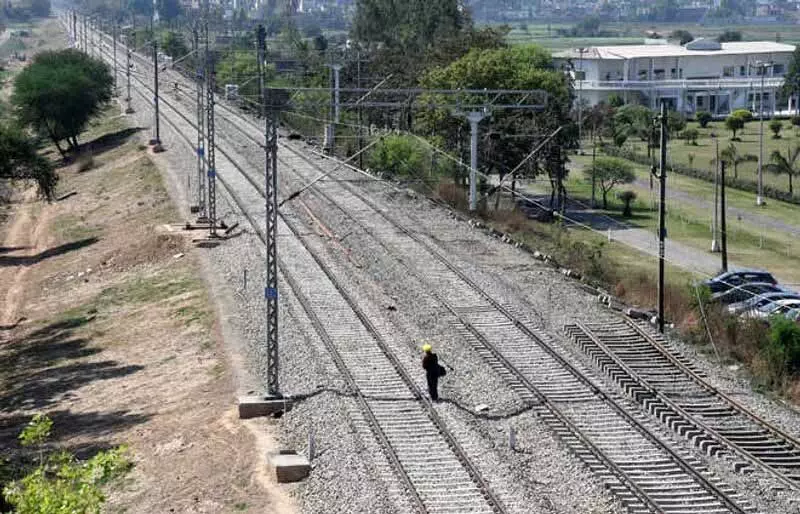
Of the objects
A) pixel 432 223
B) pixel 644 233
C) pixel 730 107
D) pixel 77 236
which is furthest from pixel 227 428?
pixel 730 107

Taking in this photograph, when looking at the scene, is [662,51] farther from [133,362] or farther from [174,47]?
[133,362]

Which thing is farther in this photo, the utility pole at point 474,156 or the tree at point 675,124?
the tree at point 675,124

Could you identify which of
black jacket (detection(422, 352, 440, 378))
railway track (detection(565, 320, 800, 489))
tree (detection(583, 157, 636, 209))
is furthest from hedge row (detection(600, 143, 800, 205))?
black jacket (detection(422, 352, 440, 378))

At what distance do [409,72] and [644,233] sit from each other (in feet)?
75.1

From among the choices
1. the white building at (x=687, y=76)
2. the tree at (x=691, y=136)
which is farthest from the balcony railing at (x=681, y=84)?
the tree at (x=691, y=136)

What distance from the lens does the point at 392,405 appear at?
22875mm

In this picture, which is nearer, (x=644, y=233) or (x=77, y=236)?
(x=77, y=236)

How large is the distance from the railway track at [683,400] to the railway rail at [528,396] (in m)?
0.80

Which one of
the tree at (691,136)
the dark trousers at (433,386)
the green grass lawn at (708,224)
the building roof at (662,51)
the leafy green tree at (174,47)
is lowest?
the green grass lawn at (708,224)

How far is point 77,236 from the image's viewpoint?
4959 centimetres

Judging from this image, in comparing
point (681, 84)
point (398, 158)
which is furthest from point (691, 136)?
point (398, 158)

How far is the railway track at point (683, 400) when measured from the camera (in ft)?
69.6

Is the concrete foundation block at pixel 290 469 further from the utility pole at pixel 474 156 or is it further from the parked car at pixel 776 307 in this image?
the utility pole at pixel 474 156

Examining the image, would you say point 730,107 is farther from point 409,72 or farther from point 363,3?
point 409,72
